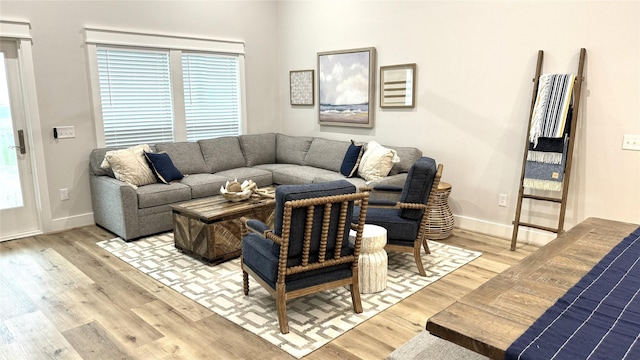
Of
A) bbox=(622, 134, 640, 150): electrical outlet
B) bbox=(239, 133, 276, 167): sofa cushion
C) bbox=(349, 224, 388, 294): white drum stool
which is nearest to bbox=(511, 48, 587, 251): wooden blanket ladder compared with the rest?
bbox=(622, 134, 640, 150): electrical outlet

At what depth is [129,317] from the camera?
9.87 feet

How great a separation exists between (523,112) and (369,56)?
1968 millimetres

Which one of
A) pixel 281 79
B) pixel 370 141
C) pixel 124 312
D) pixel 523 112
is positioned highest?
pixel 281 79

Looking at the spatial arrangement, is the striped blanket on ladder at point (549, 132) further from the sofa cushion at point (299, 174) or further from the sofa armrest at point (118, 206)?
the sofa armrest at point (118, 206)

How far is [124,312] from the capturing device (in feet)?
10.1

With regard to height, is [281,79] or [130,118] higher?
[281,79]

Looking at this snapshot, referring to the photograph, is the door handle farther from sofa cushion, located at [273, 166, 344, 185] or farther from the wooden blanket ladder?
the wooden blanket ladder

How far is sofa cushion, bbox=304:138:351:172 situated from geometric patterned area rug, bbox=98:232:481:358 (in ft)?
5.64

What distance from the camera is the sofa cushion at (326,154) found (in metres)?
5.51

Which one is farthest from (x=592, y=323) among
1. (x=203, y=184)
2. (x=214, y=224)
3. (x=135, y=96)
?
(x=135, y=96)

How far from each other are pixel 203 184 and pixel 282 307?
2.58 metres

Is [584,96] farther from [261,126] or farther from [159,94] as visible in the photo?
[159,94]

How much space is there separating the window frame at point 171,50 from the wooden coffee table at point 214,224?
1.86 m

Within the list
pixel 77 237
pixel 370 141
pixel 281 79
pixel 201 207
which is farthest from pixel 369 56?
pixel 77 237
